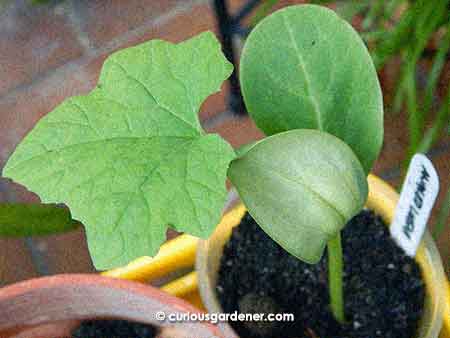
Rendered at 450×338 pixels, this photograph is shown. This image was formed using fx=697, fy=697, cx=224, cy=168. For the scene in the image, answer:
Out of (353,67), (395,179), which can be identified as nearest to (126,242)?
(353,67)

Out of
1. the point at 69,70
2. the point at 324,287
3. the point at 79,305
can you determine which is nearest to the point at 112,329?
the point at 79,305

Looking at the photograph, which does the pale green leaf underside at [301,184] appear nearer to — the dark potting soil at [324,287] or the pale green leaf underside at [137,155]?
the pale green leaf underside at [137,155]

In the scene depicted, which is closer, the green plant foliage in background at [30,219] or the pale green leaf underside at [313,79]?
the pale green leaf underside at [313,79]

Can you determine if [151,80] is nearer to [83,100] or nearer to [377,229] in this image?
[83,100]

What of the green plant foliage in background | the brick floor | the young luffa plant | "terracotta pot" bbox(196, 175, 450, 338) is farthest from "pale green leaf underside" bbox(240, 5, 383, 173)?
the brick floor

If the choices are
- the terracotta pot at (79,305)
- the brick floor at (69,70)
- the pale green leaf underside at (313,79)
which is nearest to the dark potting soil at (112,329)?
the terracotta pot at (79,305)
